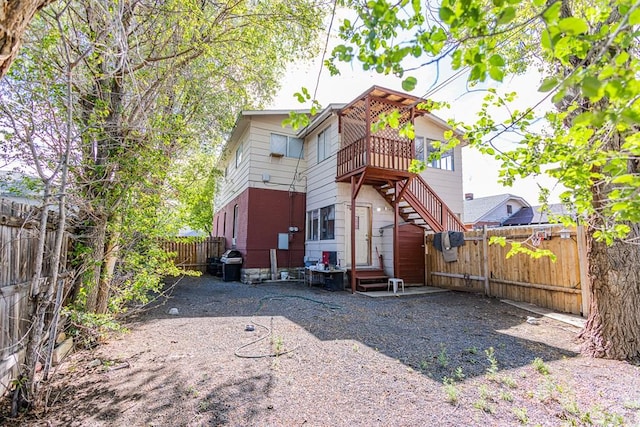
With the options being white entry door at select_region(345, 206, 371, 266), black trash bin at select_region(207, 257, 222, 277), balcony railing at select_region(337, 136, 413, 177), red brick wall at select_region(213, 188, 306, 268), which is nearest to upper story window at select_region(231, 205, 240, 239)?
red brick wall at select_region(213, 188, 306, 268)

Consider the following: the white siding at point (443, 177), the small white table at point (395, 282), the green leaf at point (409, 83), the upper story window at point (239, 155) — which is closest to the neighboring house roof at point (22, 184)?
the green leaf at point (409, 83)

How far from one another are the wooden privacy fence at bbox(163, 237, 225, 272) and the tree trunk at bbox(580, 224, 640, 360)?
1238 cm

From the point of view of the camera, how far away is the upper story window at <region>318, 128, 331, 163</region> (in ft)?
34.4

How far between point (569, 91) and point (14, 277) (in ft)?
14.9

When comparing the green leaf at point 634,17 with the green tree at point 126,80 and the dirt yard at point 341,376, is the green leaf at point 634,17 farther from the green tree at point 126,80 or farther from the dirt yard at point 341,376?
the green tree at point 126,80

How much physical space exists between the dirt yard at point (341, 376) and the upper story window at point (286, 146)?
7.31 m

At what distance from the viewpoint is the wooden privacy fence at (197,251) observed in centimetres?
1323

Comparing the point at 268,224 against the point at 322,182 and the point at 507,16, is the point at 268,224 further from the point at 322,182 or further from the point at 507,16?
the point at 507,16

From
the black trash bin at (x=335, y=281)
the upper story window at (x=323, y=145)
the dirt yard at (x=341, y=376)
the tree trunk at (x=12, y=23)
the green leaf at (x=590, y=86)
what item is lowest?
the dirt yard at (x=341, y=376)

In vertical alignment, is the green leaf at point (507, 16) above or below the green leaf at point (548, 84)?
above

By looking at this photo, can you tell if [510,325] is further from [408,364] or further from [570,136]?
[570,136]

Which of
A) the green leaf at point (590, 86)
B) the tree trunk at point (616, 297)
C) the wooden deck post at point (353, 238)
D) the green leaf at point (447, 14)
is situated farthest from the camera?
the wooden deck post at point (353, 238)

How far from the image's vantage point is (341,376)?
3.26 meters

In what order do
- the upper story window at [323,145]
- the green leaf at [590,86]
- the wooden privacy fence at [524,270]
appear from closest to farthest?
1. the green leaf at [590,86]
2. the wooden privacy fence at [524,270]
3. the upper story window at [323,145]
